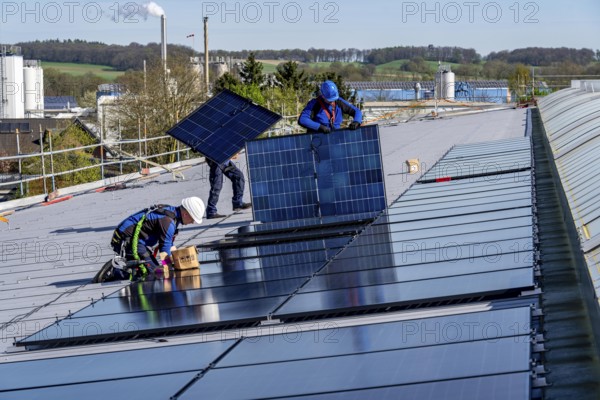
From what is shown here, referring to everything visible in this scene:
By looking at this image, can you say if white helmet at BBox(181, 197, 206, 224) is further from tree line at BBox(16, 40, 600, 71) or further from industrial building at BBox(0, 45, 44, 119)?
tree line at BBox(16, 40, 600, 71)

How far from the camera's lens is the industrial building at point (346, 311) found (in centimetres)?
499

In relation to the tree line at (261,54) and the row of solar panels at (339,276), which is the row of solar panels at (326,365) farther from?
the tree line at (261,54)

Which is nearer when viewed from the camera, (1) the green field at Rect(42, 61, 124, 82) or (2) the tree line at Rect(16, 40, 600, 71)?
(2) the tree line at Rect(16, 40, 600, 71)

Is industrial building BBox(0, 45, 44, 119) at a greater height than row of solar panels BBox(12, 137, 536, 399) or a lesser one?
greater

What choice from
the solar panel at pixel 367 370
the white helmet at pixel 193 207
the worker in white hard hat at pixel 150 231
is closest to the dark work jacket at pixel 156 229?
the worker in white hard hat at pixel 150 231

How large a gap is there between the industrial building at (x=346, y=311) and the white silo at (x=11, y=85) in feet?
302

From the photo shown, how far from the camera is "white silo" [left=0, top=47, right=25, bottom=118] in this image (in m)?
102

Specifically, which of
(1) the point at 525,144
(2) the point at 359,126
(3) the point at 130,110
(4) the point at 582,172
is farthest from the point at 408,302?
(3) the point at 130,110

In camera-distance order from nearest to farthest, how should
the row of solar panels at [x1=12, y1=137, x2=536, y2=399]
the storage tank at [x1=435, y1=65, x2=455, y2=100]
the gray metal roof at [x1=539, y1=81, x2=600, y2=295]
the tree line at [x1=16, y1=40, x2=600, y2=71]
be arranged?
the row of solar panels at [x1=12, y1=137, x2=536, y2=399] → the gray metal roof at [x1=539, y1=81, x2=600, y2=295] → the storage tank at [x1=435, y1=65, x2=455, y2=100] → the tree line at [x1=16, y1=40, x2=600, y2=71]

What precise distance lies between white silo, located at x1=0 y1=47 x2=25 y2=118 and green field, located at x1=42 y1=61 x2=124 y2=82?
57221mm

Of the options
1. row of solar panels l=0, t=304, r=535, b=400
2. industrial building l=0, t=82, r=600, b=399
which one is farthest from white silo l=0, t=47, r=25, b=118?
row of solar panels l=0, t=304, r=535, b=400

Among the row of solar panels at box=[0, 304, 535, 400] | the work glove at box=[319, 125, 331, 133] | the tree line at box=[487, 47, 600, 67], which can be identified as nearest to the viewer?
the row of solar panels at box=[0, 304, 535, 400]

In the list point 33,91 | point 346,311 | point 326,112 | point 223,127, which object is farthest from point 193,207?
point 33,91

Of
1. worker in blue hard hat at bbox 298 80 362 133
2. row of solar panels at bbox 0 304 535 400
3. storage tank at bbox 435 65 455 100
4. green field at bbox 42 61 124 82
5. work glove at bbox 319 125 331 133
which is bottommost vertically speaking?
row of solar panels at bbox 0 304 535 400
